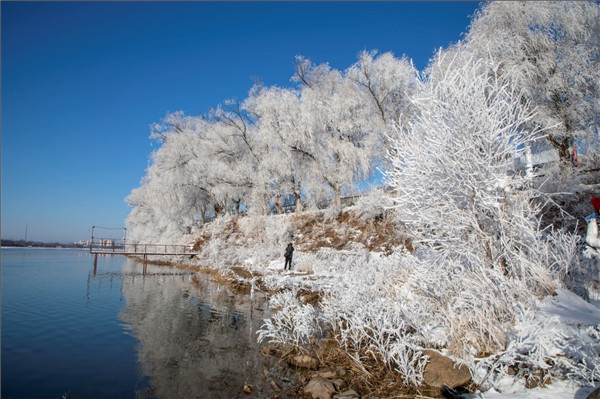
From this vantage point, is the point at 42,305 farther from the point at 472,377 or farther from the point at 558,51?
the point at 558,51

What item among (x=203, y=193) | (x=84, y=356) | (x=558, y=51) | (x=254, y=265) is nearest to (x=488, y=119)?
(x=84, y=356)

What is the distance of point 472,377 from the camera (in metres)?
4.50

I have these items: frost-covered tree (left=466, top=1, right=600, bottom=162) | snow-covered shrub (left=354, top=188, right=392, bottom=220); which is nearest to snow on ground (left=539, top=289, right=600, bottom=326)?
frost-covered tree (left=466, top=1, right=600, bottom=162)

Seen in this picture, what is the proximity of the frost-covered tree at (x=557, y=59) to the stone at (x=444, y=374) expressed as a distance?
13.7m

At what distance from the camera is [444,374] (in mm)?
4609

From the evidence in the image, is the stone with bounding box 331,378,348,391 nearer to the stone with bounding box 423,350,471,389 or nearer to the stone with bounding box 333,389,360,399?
the stone with bounding box 333,389,360,399

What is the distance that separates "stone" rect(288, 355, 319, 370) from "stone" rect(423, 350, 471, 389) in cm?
197

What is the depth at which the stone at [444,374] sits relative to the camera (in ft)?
14.8

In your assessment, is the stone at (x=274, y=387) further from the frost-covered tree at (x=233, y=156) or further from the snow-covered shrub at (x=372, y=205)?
the frost-covered tree at (x=233, y=156)

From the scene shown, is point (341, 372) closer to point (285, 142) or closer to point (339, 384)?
point (339, 384)

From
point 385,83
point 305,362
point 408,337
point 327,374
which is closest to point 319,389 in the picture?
point 327,374

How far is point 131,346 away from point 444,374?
6.72m

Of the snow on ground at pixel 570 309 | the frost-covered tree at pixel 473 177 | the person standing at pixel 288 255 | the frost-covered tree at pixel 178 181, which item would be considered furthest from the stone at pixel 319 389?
the frost-covered tree at pixel 178 181

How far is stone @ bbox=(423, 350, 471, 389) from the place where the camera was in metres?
4.51
